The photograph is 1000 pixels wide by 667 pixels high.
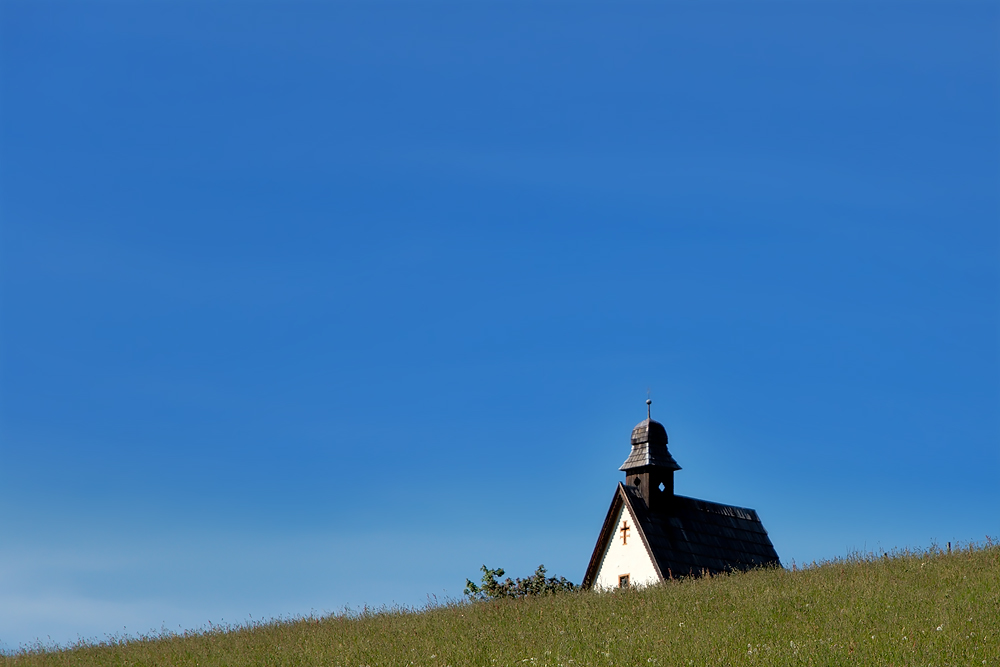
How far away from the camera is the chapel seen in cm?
3616

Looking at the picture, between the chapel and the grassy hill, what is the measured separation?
14.8m

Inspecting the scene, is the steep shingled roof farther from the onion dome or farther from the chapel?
the onion dome

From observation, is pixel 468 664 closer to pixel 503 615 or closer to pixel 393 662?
pixel 393 662

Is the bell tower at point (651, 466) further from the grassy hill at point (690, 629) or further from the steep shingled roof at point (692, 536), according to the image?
the grassy hill at point (690, 629)

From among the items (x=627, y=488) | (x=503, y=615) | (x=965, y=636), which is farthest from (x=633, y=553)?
(x=965, y=636)

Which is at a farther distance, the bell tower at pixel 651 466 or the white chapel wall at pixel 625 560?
the bell tower at pixel 651 466

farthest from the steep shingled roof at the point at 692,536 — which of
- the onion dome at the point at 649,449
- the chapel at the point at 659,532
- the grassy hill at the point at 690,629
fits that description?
the grassy hill at the point at 690,629

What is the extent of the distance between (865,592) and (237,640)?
12099 millimetres

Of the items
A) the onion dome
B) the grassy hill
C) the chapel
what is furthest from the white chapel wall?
the grassy hill

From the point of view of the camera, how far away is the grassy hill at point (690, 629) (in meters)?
14.1

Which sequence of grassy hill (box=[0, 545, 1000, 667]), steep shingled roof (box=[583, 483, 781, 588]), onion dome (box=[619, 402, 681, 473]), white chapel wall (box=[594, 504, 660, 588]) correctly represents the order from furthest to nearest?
onion dome (box=[619, 402, 681, 473]) → steep shingled roof (box=[583, 483, 781, 588]) → white chapel wall (box=[594, 504, 660, 588]) → grassy hill (box=[0, 545, 1000, 667])

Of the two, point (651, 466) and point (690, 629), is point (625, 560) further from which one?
point (690, 629)

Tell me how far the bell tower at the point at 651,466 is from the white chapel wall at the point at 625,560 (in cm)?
139

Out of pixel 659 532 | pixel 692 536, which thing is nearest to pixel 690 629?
pixel 659 532
